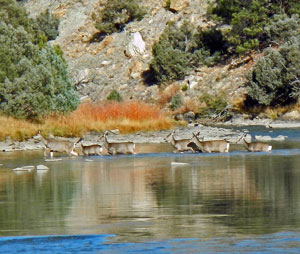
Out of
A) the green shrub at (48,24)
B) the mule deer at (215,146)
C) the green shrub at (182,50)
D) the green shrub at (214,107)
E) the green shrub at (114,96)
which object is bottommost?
the mule deer at (215,146)

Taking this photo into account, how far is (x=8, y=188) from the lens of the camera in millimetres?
20891

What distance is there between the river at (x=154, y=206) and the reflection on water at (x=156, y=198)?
2 cm

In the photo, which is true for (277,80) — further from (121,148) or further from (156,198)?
(156,198)

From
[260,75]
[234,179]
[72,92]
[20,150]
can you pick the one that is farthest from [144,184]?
[260,75]

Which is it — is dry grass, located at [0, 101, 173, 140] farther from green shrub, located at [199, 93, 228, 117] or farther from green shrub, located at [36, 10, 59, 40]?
green shrub, located at [36, 10, 59, 40]

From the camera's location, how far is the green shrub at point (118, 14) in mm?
80188

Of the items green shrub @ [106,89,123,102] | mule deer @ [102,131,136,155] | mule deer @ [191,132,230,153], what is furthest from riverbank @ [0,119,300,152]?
green shrub @ [106,89,123,102]

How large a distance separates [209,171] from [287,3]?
1981 inches

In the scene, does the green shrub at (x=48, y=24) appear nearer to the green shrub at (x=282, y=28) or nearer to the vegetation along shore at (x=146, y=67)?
the vegetation along shore at (x=146, y=67)

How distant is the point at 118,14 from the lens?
264 ft

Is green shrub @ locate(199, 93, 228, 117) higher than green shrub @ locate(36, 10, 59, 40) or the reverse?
the reverse

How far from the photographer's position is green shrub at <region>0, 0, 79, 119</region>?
134 ft

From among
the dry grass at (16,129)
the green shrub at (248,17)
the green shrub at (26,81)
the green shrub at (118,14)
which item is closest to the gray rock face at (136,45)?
the green shrub at (118,14)

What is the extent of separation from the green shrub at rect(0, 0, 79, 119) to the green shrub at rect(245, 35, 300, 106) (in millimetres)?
18046
